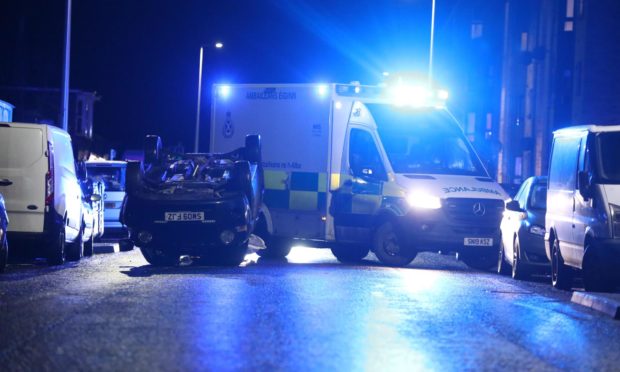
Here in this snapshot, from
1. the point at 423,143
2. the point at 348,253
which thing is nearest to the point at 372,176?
the point at 423,143

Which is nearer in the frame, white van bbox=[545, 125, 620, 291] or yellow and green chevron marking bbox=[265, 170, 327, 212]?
white van bbox=[545, 125, 620, 291]

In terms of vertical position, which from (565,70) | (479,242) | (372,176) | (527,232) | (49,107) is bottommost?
(479,242)

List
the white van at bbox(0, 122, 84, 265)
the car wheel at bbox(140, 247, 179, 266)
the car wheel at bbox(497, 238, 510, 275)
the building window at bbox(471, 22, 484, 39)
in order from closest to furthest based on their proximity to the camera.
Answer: the white van at bbox(0, 122, 84, 265) < the car wheel at bbox(140, 247, 179, 266) < the car wheel at bbox(497, 238, 510, 275) < the building window at bbox(471, 22, 484, 39)

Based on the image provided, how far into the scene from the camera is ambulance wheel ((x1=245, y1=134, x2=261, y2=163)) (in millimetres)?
19844

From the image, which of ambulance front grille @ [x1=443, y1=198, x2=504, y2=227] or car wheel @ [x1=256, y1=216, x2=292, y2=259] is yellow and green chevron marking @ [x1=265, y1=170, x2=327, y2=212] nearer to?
car wheel @ [x1=256, y1=216, x2=292, y2=259]

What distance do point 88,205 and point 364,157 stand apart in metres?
5.13

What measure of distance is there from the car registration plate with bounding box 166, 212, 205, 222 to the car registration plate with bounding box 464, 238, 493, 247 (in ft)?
15.0

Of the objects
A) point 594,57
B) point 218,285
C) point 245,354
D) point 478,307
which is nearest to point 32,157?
point 218,285

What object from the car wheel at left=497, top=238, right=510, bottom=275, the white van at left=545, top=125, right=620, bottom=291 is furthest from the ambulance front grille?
the white van at left=545, top=125, right=620, bottom=291

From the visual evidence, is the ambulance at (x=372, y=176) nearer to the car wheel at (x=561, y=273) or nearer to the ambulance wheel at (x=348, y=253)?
the ambulance wheel at (x=348, y=253)

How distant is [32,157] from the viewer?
17297 millimetres

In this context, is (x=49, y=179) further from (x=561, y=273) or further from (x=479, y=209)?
(x=561, y=273)

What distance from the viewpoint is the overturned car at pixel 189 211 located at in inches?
686

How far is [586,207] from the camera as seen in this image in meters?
14.4
